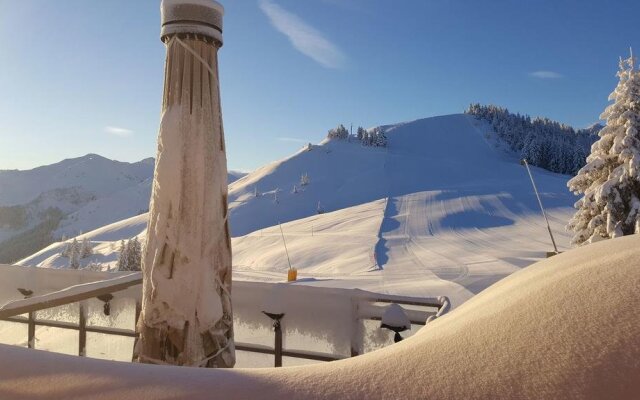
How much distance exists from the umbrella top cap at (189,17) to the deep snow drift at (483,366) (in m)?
2.15

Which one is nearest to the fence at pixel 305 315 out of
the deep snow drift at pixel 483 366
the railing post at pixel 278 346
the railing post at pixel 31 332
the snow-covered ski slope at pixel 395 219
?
the railing post at pixel 278 346

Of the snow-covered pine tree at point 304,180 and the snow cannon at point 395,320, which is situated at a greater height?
the snow-covered pine tree at point 304,180

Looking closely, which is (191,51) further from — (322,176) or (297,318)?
(322,176)

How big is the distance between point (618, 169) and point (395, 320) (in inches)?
596

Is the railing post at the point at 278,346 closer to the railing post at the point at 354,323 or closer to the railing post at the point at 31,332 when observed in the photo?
the railing post at the point at 354,323

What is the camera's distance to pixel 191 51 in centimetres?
286

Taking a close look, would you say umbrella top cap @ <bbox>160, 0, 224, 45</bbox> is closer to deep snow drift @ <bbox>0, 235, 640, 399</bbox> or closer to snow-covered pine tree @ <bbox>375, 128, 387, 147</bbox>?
deep snow drift @ <bbox>0, 235, 640, 399</bbox>

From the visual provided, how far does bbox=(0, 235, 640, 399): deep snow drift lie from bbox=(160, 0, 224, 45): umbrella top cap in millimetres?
2152

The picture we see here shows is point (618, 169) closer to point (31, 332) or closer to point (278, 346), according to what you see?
point (278, 346)

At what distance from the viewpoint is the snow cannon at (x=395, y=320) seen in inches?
134

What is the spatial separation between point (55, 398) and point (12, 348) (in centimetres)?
36

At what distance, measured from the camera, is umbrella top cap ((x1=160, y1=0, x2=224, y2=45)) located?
285 centimetres

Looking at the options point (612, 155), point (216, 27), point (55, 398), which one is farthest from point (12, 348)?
point (612, 155)

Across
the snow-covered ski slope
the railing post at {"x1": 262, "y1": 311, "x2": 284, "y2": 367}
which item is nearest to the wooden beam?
the railing post at {"x1": 262, "y1": 311, "x2": 284, "y2": 367}
